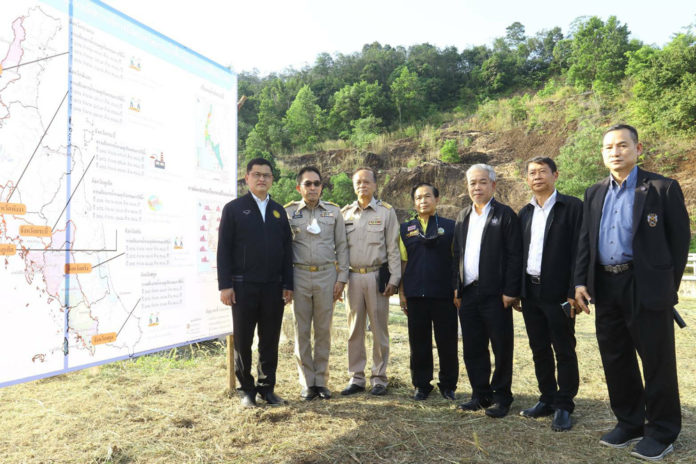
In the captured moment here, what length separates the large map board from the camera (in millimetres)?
2301

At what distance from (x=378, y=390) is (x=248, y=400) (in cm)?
108

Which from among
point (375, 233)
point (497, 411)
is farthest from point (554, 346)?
point (375, 233)

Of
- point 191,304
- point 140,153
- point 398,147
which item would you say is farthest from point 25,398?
point 398,147

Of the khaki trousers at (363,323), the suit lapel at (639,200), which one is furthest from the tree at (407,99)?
the suit lapel at (639,200)

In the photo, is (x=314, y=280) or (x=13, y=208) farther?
(x=314, y=280)

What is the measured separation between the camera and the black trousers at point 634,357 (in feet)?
8.13

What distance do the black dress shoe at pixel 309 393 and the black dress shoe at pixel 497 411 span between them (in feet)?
4.55

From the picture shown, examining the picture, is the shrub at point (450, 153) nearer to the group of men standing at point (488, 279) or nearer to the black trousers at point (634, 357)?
the group of men standing at point (488, 279)

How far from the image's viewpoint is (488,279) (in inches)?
126

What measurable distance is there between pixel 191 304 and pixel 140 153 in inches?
47.9

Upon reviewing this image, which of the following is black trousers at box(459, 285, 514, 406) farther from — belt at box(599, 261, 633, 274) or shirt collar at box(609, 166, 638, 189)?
shirt collar at box(609, 166, 638, 189)

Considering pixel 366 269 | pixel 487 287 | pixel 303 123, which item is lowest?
pixel 487 287

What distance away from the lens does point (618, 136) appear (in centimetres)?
261

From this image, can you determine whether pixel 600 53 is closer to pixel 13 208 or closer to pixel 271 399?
pixel 271 399
